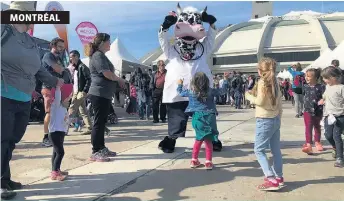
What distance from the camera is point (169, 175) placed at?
4289 millimetres

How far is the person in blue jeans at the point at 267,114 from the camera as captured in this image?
12.9ft

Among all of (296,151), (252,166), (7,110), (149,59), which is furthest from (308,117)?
(149,59)

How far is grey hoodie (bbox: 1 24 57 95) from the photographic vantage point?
3465 mm

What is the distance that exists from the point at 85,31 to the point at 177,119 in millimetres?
9962

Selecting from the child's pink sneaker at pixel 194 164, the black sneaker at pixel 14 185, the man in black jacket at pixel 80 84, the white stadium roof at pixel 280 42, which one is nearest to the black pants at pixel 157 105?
the man in black jacket at pixel 80 84

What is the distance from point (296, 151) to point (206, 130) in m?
1.66

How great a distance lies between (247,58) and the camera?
7188 cm

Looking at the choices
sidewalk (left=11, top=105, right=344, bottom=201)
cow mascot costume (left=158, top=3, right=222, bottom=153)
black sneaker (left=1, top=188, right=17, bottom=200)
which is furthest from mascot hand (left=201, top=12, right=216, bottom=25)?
black sneaker (left=1, top=188, right=17, bottom=200)

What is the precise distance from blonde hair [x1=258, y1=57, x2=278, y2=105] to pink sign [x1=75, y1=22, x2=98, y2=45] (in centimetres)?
1116

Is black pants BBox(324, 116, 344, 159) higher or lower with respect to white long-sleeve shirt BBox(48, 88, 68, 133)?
lower

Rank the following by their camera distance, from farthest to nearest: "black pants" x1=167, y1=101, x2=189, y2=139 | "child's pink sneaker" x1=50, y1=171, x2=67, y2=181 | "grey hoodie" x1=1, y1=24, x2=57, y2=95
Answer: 1. "black pants" x1=167, y1=101, x2=189, y2=139
2. "child's pink sneaker" x1=50, y1=171, x2=67, y2=181
3. "grey hoodie" x1=1, y1=24, x2=57, y2=95

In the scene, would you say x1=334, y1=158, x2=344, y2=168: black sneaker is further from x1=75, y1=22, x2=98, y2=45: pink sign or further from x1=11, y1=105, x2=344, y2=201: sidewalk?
x1=75, y1=22, x2=98, y2=45: pink sign

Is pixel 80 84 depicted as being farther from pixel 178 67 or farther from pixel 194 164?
pixel 194 164

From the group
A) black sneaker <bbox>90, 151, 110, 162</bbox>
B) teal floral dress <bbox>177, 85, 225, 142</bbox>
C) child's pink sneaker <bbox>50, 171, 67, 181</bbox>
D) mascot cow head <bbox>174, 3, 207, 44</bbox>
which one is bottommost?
child's pink sneaker <bbox>50, 171, 67, 181</bbox>
